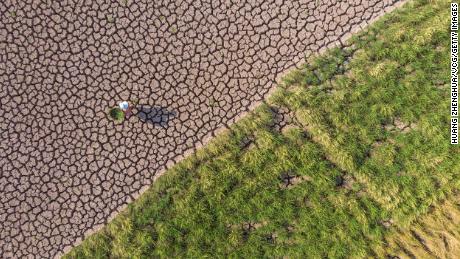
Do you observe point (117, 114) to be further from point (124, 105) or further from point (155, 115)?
point (155, 115)

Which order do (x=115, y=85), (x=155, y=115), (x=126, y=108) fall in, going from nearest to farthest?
1. (x=126, y=108)
2. (x=155, y=115)
3. (x=115, y=85)

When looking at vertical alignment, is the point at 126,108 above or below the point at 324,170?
above

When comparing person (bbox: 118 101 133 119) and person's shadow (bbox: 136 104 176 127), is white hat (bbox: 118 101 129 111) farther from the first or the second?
person's shadow (bbox: 136 104 176 127)

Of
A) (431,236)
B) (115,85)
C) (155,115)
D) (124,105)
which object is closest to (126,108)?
(124,105)

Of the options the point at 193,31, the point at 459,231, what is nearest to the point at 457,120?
the point at 459,231

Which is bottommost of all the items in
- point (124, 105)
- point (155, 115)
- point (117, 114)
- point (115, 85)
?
point (155, 115)

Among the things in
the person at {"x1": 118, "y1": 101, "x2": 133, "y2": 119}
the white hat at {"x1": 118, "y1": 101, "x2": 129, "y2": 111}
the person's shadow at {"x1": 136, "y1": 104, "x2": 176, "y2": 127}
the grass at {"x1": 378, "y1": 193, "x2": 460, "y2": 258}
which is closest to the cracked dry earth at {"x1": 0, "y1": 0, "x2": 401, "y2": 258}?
the person's shadow at {"x1": 136, "y1": 104, "x2": 176, "y2": 127}

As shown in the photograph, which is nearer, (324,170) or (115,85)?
(324,170)
